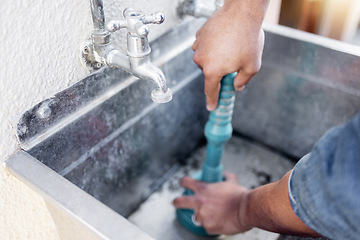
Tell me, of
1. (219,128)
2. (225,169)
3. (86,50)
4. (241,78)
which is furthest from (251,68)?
(225,169)

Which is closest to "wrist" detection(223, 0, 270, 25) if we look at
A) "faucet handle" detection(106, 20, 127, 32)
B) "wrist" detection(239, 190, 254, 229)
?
"faucet handle" detection(106, 20, 127, 32)

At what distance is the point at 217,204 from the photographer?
0.75 meters

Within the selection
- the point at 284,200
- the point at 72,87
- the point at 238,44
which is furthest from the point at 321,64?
the point at 72,87

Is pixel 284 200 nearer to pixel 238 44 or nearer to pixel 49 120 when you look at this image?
pixel 238 44

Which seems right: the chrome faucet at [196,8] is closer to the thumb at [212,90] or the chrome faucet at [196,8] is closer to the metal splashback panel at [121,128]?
the metal splashback panel at [121,128]

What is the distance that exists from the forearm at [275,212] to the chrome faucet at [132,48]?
213 mm

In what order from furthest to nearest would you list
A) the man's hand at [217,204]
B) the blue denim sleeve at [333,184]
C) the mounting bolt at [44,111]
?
the man's hand at [217,204] < the mounting bolt at [44,111] < the blue denim sleeve at [333,184]

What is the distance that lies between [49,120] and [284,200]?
0.40 m

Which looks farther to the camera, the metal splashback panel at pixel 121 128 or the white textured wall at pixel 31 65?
the metal splashback panel at pixel 121 128

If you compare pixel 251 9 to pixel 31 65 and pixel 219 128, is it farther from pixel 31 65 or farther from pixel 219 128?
pixel 31 65

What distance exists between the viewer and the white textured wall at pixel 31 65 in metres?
0.50

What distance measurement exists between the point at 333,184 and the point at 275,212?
0.16 meters

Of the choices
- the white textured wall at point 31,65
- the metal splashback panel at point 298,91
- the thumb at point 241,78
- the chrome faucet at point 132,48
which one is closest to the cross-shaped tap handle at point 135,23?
the chrome faucet at point 132,48

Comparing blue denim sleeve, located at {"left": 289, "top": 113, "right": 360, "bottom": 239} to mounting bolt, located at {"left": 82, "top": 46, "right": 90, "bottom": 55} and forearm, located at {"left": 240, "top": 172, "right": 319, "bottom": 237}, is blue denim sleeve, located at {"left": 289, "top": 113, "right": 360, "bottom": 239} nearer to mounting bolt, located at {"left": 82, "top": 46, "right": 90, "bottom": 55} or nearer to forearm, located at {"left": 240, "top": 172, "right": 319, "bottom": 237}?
forearm, located at {"left": 240, "top": 172, "right": 319, "bottom": 237}
